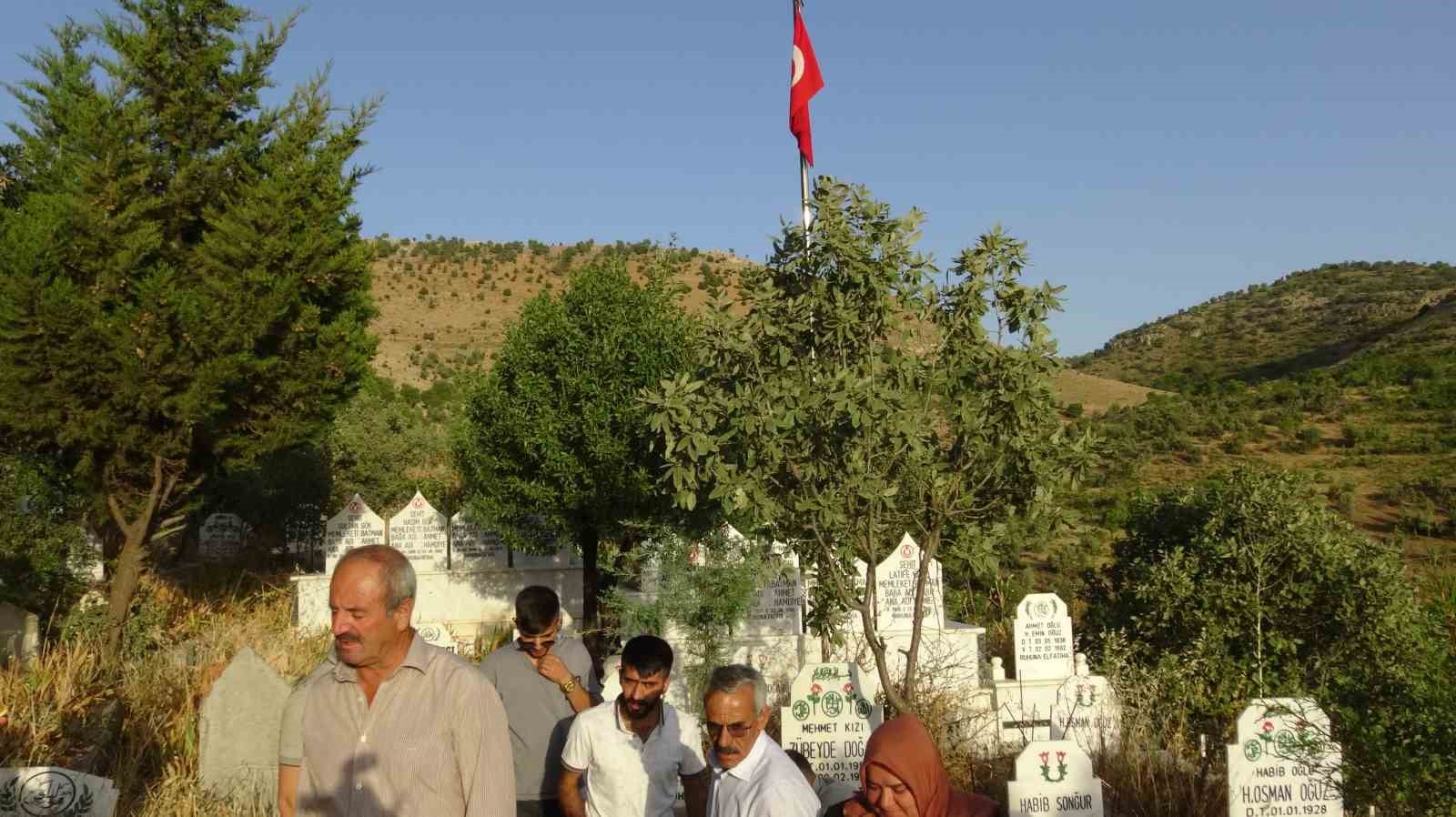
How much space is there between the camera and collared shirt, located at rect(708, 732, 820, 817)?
343 centimetres

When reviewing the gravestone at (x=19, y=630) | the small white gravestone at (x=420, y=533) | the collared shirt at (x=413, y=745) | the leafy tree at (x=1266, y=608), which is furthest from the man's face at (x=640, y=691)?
the small white gravestone at (x=420, y=533)

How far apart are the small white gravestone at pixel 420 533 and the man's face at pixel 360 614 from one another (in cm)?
1319

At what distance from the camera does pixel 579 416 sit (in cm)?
1335

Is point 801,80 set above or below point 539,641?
above

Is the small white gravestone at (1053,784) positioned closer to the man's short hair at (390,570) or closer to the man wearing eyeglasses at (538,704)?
the man wearing eyeglasses at (538,704)

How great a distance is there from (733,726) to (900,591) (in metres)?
9.19

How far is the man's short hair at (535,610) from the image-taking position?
16.0 ft

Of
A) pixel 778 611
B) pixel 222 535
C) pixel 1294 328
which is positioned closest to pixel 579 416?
pixel 778 611

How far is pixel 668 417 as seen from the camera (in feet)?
24.3

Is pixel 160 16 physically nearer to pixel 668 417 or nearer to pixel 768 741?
pixel 668 417

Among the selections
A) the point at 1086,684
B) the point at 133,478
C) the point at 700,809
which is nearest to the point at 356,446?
the point at 133,478

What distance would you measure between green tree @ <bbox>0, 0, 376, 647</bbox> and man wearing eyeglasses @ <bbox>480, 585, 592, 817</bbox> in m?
6.66

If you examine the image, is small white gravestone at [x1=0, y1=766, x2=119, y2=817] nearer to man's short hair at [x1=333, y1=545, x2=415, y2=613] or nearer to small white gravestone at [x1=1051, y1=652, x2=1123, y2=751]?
man's short hair at [x1=333, y1=545, x2=415, y2=613]

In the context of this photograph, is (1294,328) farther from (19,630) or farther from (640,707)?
(640,707)
